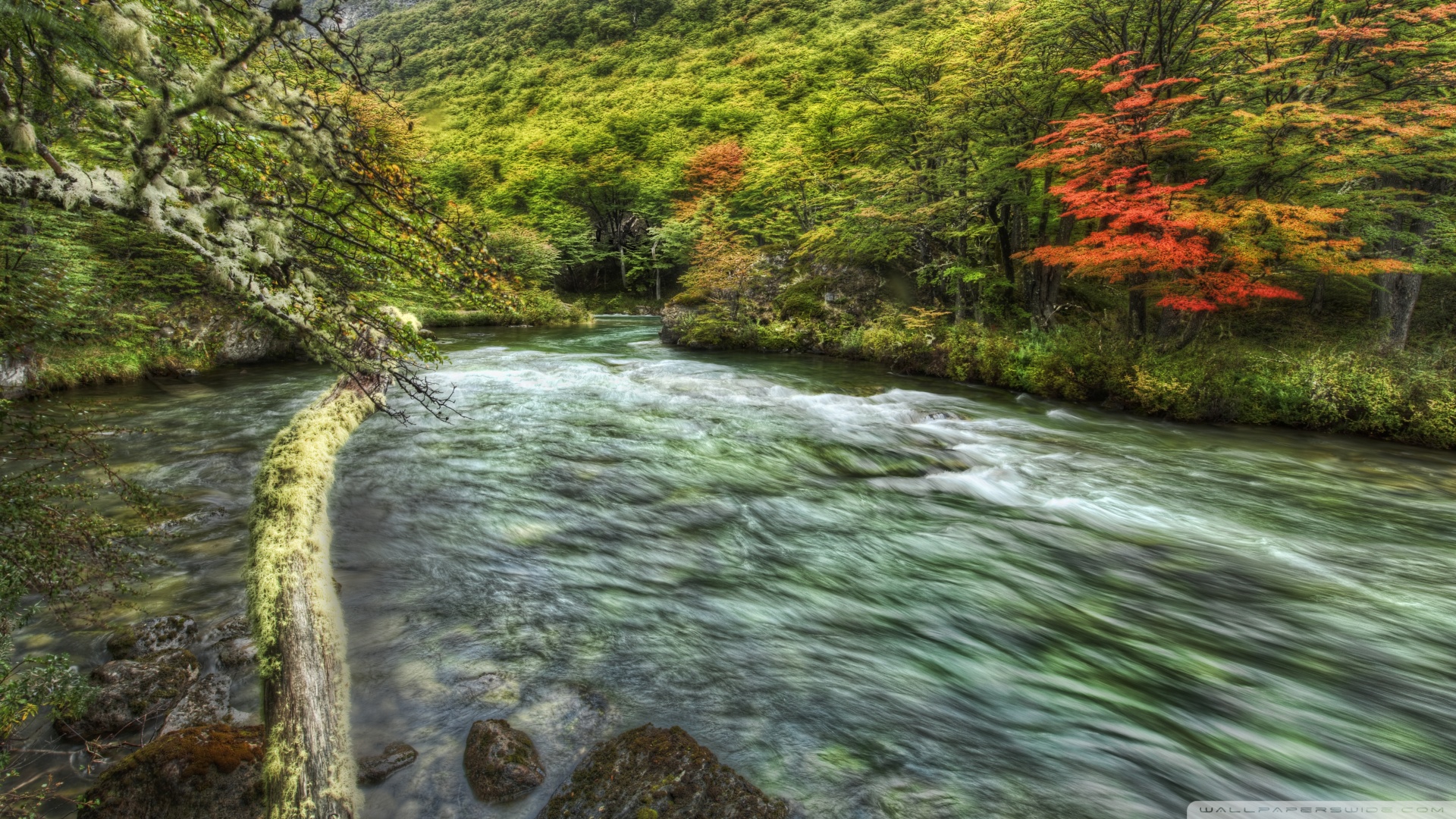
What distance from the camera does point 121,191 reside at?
2365 mm

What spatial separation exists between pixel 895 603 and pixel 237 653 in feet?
14.4

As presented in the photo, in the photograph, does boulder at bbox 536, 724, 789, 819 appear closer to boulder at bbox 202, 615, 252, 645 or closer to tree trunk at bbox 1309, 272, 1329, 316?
boulder at bbox 202, 615, 252, 645

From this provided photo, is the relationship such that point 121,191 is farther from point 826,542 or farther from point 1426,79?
point 1426,79

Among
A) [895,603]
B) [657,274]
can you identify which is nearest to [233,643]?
[895,603]

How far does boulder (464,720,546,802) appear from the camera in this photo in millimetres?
2621

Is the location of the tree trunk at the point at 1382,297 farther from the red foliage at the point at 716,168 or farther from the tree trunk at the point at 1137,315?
the red foliage at the point at 716,168

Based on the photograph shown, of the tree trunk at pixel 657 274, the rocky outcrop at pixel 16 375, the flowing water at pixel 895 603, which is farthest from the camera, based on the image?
the tree trunk at pixel 657 274

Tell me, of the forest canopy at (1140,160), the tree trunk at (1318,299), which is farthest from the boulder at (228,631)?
the tree trunk at (1318,299)

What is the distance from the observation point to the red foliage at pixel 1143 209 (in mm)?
9320

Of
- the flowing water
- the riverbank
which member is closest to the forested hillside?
the riverbank

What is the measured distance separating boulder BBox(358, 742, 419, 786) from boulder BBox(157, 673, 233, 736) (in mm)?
801

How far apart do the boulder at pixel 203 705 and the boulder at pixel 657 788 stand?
1.85 metres

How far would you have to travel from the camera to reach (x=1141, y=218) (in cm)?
970

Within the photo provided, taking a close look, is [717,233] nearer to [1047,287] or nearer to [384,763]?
[1047,287]
